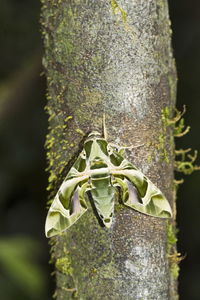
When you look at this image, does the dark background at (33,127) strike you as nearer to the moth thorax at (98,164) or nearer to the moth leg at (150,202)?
the moth thorax at (98,164)

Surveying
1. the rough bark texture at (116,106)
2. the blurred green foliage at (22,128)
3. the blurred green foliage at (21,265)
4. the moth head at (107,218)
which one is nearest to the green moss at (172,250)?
the rough bark texture at (116,106)

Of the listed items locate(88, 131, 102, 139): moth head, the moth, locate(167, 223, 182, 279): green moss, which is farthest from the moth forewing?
locate(167, 223, 182, 279): green moss

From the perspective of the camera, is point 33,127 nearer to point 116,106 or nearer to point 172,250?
point 172,250

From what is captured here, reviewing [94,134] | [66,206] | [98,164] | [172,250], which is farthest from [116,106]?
[172,250]

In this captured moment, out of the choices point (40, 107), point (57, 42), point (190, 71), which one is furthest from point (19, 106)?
point (57, 42)

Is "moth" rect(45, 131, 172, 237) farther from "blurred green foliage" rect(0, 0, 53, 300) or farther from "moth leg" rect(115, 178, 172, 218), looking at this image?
"blurred green foliage" rect(0, 0, 53, 300)

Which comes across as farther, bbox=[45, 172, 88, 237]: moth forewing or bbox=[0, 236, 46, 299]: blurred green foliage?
bbox=[0, 236, 46, 299]: blurred green foliage
